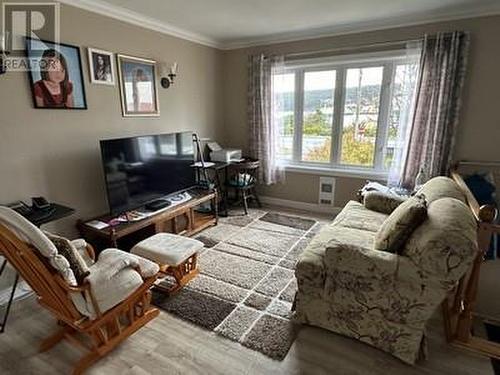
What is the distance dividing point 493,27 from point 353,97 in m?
1.48

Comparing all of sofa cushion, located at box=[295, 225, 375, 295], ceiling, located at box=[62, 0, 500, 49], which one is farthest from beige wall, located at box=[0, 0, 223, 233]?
sofa cushion, located at box=[295, 225, 375, 295]

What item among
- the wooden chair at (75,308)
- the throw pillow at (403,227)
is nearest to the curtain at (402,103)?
the throw pillow at (403,227)

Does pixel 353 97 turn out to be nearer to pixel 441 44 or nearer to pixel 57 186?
pixel 441 44

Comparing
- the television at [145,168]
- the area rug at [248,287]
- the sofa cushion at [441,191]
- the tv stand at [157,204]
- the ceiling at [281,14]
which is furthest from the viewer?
the tv stand at [157,204]

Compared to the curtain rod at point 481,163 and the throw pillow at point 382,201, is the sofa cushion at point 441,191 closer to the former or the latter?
the throw pillow at point 382,201

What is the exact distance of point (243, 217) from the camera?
4.07 m

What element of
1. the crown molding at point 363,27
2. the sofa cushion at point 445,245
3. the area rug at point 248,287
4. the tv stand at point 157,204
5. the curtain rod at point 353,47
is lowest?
the area rug at point 248,287

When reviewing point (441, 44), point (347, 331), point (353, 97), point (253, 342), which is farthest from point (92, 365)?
point (441, 44)

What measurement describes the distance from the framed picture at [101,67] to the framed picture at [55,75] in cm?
11

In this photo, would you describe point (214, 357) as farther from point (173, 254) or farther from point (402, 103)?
point (402, 103)

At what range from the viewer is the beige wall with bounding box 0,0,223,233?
225 cm

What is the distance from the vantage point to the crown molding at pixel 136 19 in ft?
8.48

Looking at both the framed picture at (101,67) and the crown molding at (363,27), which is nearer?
the framed picture at (101,67)

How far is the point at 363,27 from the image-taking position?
3465 millimetres
